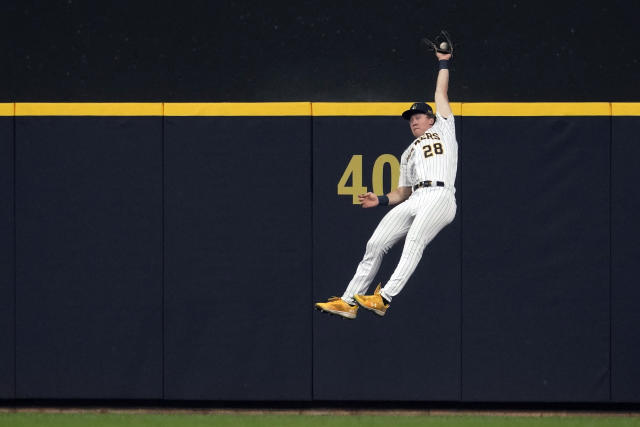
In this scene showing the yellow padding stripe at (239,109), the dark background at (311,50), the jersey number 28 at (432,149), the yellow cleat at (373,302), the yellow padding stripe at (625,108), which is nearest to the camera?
the yellow cleat at (373,302)

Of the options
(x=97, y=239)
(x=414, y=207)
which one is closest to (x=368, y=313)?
(x=414, y=207)

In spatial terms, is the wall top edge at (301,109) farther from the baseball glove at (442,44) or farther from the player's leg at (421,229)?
the player's leg at (421,229)

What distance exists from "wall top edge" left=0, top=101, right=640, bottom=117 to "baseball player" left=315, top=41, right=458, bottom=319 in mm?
708

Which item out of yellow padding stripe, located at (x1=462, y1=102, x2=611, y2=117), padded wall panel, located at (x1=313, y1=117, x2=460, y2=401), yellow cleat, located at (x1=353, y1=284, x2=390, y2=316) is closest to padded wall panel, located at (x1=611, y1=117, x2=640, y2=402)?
yellow padding stripe, located at (x1=462, y1=102, x2=611, y2=117)

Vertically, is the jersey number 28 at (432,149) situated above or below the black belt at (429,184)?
above

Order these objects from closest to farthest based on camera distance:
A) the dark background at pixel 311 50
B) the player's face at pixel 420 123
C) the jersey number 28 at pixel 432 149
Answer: the jersey number 28 at pixel 432 149 < the player's face at pixel 420 123 < the dark background at pixel 311 50

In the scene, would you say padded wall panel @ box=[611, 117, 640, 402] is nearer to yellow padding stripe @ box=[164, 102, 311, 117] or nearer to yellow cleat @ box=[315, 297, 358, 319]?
yellow cleat @ box=[315, 297, 358, 319]

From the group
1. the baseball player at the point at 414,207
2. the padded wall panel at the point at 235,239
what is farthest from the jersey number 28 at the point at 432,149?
the padded wall panel at the point at 235,239

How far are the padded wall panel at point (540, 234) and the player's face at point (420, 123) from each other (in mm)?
584

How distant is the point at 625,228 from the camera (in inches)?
377

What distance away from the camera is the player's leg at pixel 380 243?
8.71m

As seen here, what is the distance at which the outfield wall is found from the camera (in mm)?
9594

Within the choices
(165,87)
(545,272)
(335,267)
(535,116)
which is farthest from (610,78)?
(165,87)

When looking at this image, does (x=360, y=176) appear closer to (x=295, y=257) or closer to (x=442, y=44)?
(x=295, y=257)
